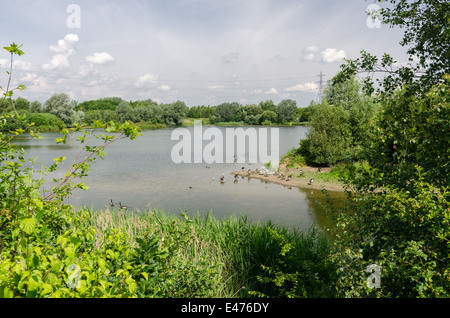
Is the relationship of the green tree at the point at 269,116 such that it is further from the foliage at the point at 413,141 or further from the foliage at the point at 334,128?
the foliage at the point at 413,141

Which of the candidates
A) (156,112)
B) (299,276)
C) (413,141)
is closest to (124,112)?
(156,112)

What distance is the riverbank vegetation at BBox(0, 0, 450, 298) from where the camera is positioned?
2271mm

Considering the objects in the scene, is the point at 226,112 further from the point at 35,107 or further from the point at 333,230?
the point at 333,230

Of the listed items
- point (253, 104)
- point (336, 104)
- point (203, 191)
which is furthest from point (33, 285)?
point (253, 104)

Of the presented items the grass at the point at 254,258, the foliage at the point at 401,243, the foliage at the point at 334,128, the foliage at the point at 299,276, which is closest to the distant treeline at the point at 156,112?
the foliage at the point at 334,128

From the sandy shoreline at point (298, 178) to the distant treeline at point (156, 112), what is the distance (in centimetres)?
3387

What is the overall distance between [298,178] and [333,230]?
17506mm

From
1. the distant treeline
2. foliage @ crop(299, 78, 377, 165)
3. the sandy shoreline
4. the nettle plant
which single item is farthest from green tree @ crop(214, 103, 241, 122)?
the nettle plant

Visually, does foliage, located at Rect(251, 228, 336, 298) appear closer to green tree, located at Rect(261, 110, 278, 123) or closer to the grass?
the grass

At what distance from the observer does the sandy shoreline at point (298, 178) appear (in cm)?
1936

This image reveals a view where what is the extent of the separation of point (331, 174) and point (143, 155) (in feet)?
66.4

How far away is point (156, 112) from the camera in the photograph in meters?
85.4
